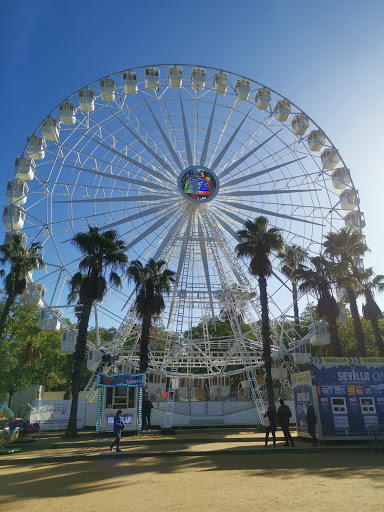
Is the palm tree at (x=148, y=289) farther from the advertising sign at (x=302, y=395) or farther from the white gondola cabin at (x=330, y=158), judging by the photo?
the white gondola cabin at (x=330, y=158)

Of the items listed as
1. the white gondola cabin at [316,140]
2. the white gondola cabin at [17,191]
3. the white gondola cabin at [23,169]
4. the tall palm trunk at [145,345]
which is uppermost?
the white gondola cabin at [316,140]

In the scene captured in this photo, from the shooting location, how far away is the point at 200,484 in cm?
990

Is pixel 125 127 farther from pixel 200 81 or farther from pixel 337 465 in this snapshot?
pixel 337 465

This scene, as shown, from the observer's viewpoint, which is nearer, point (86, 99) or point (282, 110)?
point (86, 99)

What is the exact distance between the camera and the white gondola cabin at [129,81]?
106 feet

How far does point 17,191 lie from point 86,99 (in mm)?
8818

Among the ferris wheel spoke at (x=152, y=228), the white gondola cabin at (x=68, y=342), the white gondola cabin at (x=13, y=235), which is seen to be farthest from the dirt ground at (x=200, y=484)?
the white gondola cabin at (x=13, y=235)

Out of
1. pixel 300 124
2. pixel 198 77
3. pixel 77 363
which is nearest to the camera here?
pixel 77 363

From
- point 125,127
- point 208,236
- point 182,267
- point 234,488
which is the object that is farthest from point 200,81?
point 234,488

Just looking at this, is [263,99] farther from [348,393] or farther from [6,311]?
[6,311]

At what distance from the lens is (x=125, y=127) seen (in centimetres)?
3186

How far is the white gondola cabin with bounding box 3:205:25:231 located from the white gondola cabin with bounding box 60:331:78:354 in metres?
8.44

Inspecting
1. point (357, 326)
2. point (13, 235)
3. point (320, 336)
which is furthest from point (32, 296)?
point (357, 326)

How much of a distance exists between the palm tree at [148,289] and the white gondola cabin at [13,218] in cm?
862
